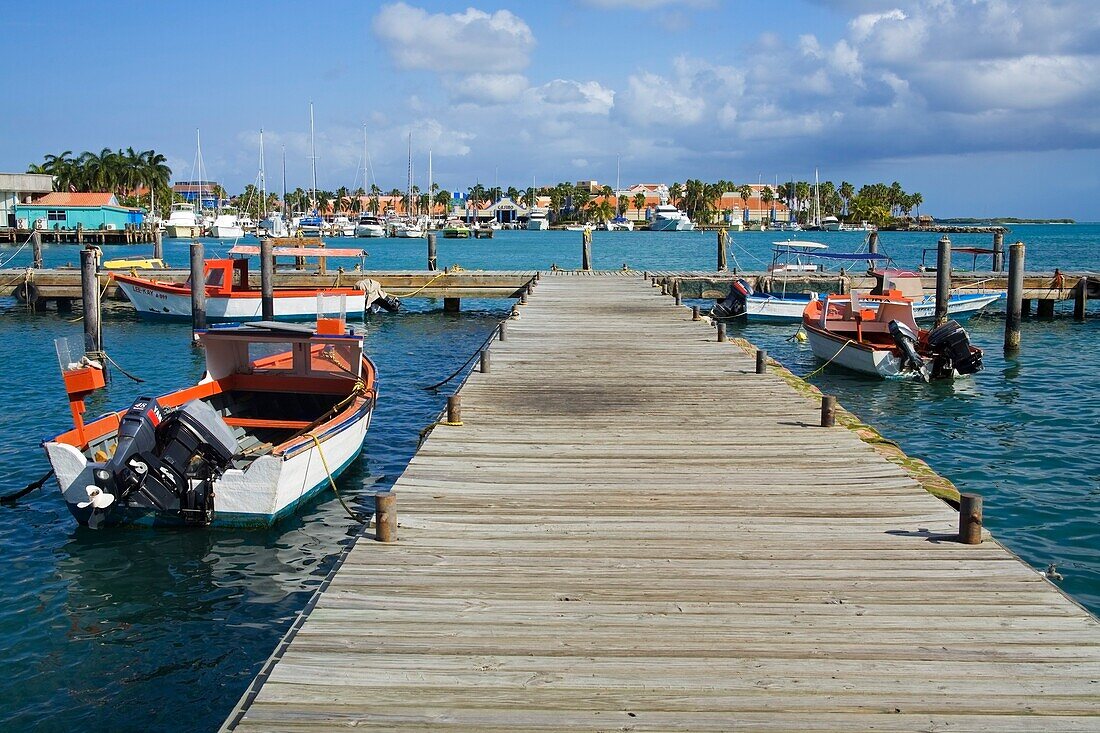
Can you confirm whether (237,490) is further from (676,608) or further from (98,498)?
(676,608)

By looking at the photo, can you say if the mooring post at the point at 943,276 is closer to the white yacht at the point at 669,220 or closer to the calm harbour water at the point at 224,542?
the calm harbour water at the point at 224,542

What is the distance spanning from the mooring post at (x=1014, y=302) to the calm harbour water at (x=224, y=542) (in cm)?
164

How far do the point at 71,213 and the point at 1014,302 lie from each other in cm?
9795

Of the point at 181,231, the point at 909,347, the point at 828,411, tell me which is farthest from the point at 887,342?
the point at 181,231

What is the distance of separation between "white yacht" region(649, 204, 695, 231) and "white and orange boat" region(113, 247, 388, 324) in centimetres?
15089

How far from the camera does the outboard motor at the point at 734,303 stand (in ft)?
109

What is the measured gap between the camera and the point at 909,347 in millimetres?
21641

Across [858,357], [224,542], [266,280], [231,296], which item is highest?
[266,280]

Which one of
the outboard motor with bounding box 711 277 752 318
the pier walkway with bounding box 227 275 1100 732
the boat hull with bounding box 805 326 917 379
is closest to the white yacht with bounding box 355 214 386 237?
the outboard motor with bounding box 711 277 752 318

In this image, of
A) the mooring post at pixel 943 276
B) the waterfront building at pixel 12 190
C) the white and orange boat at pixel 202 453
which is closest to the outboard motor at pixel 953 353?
the mooring post at pixel 943 276

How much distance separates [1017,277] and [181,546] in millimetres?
25297

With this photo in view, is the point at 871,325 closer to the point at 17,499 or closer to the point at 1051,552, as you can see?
the point at 1051,552

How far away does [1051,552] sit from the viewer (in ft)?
36.2

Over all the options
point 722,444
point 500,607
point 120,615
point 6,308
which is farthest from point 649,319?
point 6,308
